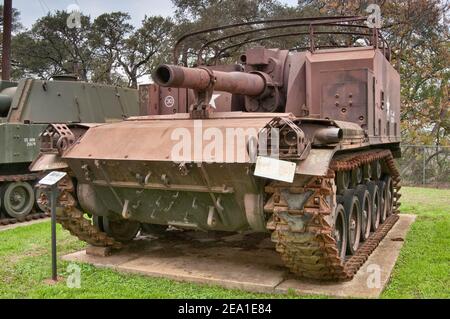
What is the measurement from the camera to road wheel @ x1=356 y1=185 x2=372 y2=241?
24.0ft

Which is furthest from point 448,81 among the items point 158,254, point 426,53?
point 158,254

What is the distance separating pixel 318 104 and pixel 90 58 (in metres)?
28.9

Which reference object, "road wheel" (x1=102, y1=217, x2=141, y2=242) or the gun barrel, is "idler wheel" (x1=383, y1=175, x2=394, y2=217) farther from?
"road wheel" (x1=102, y1=217, x2=141, y2=242)

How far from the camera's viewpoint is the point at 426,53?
72.7ft

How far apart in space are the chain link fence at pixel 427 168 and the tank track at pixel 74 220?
14.1 m

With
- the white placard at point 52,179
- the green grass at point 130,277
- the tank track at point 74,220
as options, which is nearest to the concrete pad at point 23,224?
the green grass at point 130,277

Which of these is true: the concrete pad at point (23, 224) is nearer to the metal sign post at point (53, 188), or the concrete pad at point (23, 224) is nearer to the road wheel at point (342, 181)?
the metal sign post at point (53, 188)

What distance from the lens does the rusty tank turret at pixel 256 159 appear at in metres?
4.99

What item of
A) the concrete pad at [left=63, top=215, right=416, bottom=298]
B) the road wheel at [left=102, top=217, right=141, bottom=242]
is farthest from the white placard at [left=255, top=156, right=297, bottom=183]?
the road wheel at [left=102, top=217, right=141, bottom=242]

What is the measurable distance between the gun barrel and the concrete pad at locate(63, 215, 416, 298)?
1960 millimetres

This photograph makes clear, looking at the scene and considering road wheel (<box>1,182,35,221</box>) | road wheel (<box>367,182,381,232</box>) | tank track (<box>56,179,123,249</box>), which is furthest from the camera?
road wheel (<box>1,182,35,221</box>)

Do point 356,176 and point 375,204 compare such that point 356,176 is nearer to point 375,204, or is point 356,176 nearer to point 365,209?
point 365,209

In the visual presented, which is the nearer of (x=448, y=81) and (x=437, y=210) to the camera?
(x=437, y=210)
